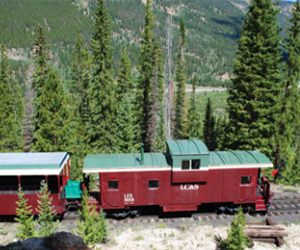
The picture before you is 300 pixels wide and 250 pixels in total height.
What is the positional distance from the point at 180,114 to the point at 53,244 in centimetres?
3252

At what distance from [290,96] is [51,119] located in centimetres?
2045

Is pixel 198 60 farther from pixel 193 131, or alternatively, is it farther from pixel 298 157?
pixel 298 157

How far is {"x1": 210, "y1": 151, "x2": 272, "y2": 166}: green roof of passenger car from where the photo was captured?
15.0 meters

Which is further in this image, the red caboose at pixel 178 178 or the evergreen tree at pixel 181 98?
the evergreen tree at pixel 181 98

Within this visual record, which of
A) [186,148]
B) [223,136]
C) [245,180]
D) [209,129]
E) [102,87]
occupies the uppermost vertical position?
[102,87]

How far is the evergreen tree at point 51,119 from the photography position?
76.0 feet

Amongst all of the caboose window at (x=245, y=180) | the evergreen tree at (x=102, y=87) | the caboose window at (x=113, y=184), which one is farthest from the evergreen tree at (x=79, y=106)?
the caboose window at (x=245, y=180)

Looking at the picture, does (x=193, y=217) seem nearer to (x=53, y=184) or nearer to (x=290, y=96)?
(x=53, y=184)

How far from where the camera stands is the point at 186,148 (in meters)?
14.9

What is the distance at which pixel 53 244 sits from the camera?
27.8ft

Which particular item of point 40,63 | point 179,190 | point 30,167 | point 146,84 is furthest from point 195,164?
point 40,63

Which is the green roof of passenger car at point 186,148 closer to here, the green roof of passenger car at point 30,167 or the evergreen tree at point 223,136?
the green roof of passenger car at point 30,167

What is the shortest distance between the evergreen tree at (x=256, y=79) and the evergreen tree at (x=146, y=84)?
1101 cm

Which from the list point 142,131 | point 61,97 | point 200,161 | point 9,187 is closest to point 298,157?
point 142,131
